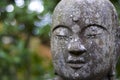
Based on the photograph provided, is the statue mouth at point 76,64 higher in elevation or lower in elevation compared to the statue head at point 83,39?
lower

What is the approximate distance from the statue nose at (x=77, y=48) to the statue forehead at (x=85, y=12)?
136 millimetres

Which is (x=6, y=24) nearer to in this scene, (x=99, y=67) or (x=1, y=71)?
(x=1, y=71)

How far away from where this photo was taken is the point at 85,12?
2898mm

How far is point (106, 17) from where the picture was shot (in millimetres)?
2939

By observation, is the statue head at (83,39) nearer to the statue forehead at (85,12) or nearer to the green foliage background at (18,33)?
the statue forehead at (85,12)

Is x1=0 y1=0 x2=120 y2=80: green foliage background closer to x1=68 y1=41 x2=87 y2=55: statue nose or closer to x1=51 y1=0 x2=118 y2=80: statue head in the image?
x1=51 y1=0 x2=118 y2=80: statue head

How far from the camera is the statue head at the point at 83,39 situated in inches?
113

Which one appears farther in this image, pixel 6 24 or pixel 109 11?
pixel 6 24

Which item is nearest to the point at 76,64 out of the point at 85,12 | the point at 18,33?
the point at 85,12

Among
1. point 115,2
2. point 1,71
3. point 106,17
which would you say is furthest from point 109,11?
point 1,71

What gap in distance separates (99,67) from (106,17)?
0.33 metres

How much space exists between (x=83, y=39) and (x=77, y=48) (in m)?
0.08

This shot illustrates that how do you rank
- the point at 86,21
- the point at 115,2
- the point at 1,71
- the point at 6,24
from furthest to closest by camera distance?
the point at 1,71 < the point at 6,24 < the point at 115,2 < the point at 86,21

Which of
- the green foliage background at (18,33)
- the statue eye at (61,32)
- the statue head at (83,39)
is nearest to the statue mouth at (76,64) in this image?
the statue head at (83,39)
